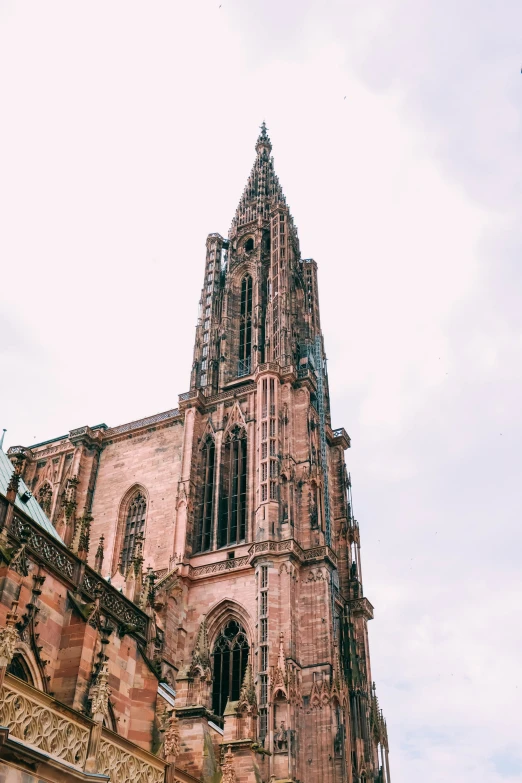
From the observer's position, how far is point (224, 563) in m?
33.0

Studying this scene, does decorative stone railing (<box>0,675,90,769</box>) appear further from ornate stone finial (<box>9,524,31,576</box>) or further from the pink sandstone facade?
ornate stone finial (<box>9,524,31,576</box>)

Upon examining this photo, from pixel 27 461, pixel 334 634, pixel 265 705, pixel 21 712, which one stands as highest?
pixel 27 461

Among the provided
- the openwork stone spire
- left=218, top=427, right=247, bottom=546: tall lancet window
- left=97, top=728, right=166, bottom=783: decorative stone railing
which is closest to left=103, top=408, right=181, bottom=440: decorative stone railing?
left=218, top=427, right=247, bottom=546: tall lancet window

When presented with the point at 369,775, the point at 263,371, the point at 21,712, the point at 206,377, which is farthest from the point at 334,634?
the point at 21,712

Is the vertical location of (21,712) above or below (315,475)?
below

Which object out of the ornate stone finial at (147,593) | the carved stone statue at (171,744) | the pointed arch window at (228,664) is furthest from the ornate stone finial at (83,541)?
the pointed arch window at (228,664)

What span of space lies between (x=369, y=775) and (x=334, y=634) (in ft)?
21.3

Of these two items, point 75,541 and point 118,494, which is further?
point 118,494

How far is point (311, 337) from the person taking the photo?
4516cm

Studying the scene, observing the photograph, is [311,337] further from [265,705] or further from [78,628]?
[78,628]

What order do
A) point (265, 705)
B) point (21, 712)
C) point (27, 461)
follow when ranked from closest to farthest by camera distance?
point (21, 712) → point (265, 705) → point (27, 461)

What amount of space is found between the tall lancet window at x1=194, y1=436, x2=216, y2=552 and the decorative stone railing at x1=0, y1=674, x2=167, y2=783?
22.6 m

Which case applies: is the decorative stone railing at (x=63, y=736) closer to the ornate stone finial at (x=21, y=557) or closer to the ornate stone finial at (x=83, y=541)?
the ornate stone finial at (x=21, y=557)

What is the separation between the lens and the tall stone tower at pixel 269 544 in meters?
27.3
